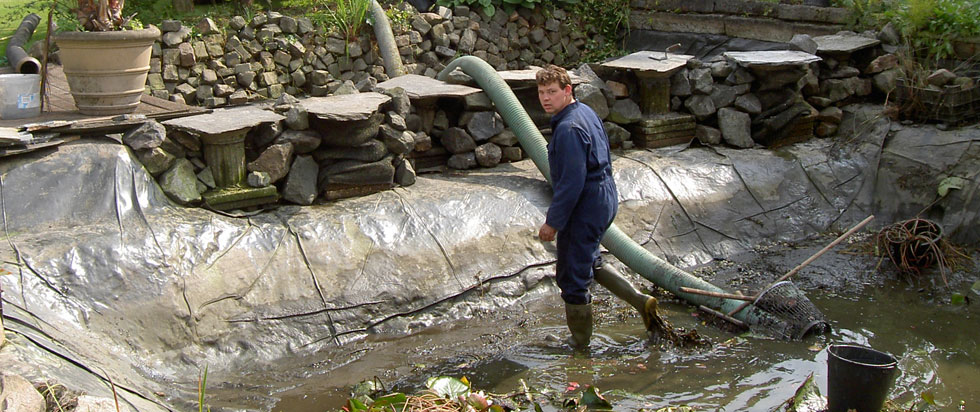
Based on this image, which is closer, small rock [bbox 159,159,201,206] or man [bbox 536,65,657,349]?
man [bbox 536,65,657,349]

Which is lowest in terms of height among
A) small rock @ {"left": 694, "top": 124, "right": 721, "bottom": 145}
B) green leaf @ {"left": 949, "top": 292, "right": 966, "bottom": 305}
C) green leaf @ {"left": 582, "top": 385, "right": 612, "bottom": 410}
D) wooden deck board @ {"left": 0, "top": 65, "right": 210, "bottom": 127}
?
green leaf @ {"left": 949, "top": 292, "right": 966, "bottom": 305}

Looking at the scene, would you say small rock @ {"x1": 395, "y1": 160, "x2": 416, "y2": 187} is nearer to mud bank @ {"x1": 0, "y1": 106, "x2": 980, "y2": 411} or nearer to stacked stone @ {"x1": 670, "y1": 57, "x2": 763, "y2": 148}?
mud bank @ {"x1": 0, "y1": 106, "x2": 980, "y2": 411}

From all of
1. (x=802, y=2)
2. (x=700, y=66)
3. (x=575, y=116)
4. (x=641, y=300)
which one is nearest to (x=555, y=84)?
(x=575, y=116)

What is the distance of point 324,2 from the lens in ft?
33.7

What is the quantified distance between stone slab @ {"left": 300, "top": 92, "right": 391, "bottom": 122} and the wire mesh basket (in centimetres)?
330

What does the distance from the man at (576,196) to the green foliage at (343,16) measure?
4.99 meters

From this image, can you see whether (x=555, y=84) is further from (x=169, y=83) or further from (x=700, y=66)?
(x=169, y=83)

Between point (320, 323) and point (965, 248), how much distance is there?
5671mm

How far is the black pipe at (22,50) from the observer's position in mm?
8281

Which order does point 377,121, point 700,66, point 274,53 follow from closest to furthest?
point 377,121
point 700,66
point 274,53

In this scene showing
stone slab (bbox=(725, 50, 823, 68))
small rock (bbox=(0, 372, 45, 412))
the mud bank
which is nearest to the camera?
small rock (bbox=(0, 372, 45, 412))

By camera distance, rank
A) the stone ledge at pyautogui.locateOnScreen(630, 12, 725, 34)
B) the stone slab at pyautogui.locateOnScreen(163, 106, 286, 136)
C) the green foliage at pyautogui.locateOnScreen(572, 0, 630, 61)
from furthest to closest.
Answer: the green foliage at pyautogui.locateOnScreen(572, 0, 630, 61)
the stone ledge at pyautogui.locateOnScreen(630, 12, 725, 34)
the stone slab at pyautogui.locateOnScreen(163, 106, 286, 136)

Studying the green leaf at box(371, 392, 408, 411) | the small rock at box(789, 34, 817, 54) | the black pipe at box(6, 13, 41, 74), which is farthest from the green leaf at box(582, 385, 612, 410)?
the black pipe at box(6, 13, 41, 74)

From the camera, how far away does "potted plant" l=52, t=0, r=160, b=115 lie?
612 cm
